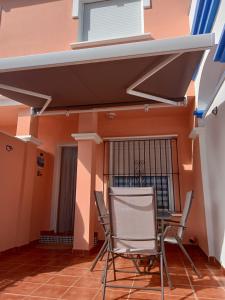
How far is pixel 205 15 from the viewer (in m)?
4.09

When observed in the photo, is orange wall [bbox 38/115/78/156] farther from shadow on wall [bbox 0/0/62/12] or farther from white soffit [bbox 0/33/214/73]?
white soffit [bbox 0/33/214/73]

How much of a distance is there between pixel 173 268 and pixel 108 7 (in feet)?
23.5

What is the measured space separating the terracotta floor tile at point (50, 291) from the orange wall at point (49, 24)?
19.6 ft

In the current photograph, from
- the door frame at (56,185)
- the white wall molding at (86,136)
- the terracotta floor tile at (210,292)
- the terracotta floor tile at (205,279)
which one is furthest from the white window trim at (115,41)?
the terracotta floor tile at (210,292)

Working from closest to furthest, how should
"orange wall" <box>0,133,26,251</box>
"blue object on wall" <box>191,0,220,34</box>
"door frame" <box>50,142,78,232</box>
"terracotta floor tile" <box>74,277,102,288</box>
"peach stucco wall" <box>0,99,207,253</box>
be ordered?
"terracotta floor tile" <box>74,277,102,288</box>, "blue object on wall" <box>191,0,220,34</box>, "orange wall" <box>0,133,26,251</box>, "peach stucco wall" <box>0,99,207,253</box>, "door frame" <box>50,142,78,232</box>

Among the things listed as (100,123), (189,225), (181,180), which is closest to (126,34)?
(100,123)

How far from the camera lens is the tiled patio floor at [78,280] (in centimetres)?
300

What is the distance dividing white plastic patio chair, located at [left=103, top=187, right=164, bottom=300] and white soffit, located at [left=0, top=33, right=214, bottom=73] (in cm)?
173

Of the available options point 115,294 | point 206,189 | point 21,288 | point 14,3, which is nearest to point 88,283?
point 115,294

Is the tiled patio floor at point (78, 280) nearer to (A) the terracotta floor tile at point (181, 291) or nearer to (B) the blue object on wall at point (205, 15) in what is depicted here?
(A) the terracotta floor tile at point (181, 291)

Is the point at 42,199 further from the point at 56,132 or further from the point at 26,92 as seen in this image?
the point at 26,92

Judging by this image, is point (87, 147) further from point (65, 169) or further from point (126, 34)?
point (126, 34)

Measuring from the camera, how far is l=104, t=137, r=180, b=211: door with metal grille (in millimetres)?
6668

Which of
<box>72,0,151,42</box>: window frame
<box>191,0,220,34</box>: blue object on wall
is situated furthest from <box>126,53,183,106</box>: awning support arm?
<box>72,0,151,42</box>: window frame
